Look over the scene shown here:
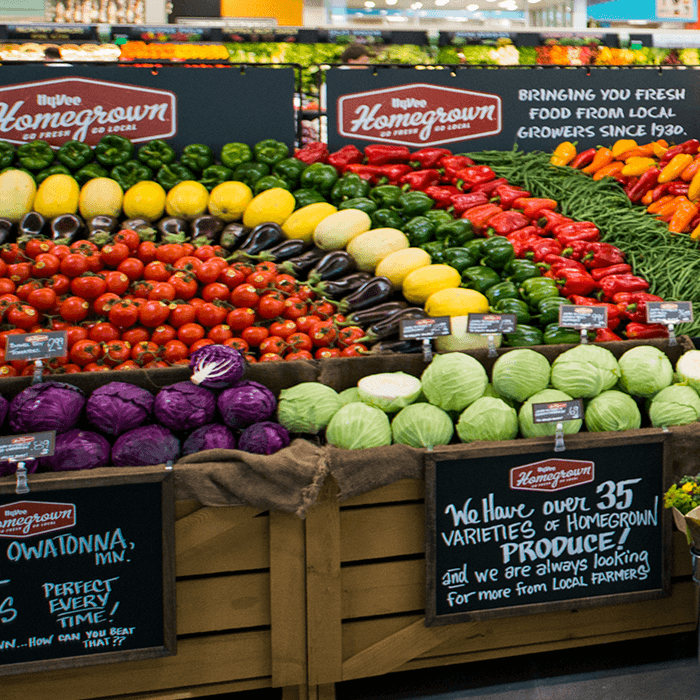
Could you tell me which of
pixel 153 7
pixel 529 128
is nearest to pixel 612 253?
pixel 529 128

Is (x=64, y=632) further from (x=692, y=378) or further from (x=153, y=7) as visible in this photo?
(x=153, y=7)

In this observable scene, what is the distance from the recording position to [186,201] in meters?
3.90

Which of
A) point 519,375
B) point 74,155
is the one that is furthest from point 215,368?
point 74,155

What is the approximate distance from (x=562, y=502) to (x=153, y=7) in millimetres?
10442

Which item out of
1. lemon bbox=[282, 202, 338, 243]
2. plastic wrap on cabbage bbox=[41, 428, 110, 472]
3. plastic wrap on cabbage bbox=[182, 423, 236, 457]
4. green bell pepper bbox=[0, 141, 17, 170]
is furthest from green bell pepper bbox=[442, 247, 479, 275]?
green bell pepper bbox=[0, 141, 17, 170]

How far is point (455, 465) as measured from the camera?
89.9 inches

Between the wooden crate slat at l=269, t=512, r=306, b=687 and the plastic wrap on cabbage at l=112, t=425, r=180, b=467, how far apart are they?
0.41m

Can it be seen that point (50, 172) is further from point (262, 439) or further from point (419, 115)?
point (262, 439)

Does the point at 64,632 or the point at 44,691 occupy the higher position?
the point at 64,632

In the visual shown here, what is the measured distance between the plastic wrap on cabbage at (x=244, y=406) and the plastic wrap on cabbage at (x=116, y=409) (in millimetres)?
265

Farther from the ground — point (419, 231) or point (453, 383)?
point (419, 231)

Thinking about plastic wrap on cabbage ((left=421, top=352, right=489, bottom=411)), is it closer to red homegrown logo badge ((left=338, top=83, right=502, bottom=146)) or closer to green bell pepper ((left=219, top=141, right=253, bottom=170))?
green bell pepper ((left=219, top=141, right=253, bottom=170))

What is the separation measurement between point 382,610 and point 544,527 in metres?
0.63

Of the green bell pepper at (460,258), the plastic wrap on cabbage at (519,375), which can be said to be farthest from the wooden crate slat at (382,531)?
the green bell pepper at (460,258)
